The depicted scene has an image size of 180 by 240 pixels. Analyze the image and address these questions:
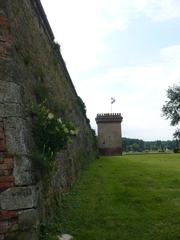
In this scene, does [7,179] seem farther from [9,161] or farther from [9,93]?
[9,93]

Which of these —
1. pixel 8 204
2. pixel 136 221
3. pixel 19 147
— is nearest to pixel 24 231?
pixel 8 204

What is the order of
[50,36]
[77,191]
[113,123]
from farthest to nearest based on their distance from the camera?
1. [113,123]
2. [50,36]
3. [77,191]

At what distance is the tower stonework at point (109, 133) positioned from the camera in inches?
1693

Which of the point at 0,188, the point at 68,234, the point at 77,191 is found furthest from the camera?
the point at 77,191

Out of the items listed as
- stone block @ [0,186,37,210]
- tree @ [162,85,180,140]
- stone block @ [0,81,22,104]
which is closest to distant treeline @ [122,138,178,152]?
tree @ [162,85,180,140]

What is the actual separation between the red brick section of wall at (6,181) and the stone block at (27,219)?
0.07m

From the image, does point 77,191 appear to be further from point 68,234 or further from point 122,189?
point 68,234

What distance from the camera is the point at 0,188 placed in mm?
5559

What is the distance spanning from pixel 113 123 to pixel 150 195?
1355 inches

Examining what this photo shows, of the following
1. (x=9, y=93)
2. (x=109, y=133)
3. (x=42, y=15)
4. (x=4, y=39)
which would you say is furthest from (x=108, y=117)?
(x=9, y=93)

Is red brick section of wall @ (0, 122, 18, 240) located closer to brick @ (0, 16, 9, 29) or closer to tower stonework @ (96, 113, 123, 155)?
brick @ (0, 16, 9, 29)

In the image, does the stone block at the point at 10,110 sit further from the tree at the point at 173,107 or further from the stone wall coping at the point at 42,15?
the tree at the point at 173,107

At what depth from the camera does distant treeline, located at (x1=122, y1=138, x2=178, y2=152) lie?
275ft

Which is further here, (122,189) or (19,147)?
(122,189)
